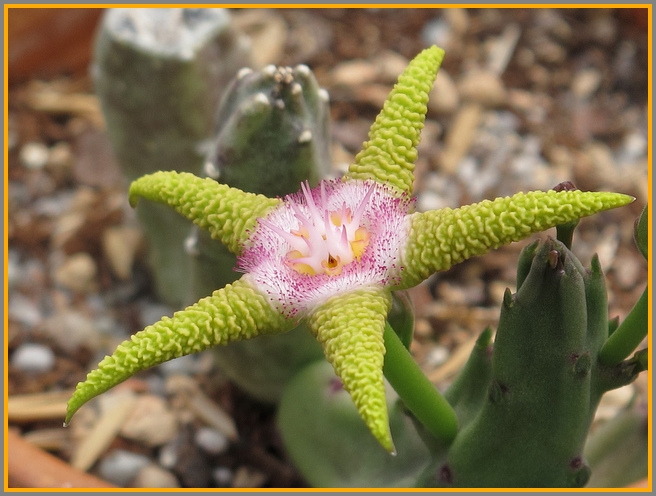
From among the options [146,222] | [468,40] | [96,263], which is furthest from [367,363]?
[468,40]

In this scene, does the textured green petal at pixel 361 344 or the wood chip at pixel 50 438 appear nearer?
the textured green petal at pixel 361 344

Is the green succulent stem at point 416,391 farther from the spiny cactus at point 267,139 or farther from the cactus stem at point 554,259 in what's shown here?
the spiny cactus at point 267,139

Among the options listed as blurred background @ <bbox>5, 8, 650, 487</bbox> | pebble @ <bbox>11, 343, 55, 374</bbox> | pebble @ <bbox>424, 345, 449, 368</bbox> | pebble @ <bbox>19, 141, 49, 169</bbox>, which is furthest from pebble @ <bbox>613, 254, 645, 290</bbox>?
pebble @ <bbox>19, 141, 49, 169</bbox>

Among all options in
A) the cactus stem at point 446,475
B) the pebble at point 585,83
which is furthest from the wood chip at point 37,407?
the pebble at point 585,83

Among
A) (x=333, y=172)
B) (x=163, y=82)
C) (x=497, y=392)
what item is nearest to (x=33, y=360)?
(x=163, y=82)

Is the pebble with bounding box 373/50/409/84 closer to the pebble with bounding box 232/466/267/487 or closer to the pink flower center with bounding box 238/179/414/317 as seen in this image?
the pebble with bounding box 232/466/267/487
